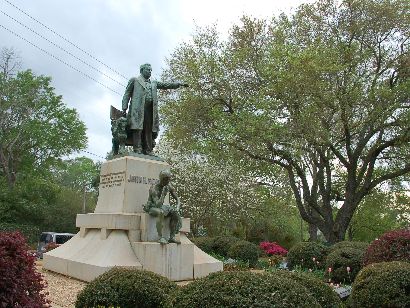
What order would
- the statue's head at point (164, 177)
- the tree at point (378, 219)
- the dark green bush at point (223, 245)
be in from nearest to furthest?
the statue's head at point (164, 177)
the dark green bush at point (223, 245)
the tree at point (378, 219)

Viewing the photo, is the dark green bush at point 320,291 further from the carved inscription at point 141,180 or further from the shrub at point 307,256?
the shrub at point 307,256

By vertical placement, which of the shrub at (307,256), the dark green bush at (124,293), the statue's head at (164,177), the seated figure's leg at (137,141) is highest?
the seated figure's leg at (137,141)

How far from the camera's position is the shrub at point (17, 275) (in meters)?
4.48

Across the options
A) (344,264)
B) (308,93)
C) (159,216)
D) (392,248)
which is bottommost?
(344,264)

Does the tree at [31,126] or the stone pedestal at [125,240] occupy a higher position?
the tree at [31,126]

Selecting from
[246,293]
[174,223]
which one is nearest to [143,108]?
[174,223]

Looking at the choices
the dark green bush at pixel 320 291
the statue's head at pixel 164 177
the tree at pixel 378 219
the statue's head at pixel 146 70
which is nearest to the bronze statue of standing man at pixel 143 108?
the statue's head at pixel 146 70

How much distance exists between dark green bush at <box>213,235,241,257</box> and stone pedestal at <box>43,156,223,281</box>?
6.73 meters

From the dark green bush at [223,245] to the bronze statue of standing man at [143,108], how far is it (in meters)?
7.57

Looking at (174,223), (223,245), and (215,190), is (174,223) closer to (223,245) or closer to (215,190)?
(223,245)

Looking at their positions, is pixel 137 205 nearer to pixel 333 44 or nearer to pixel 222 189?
pixel 333 44

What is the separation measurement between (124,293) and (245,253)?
36.3ft

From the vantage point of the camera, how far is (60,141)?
1375 inches

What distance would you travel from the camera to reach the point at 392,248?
9.91 metres
